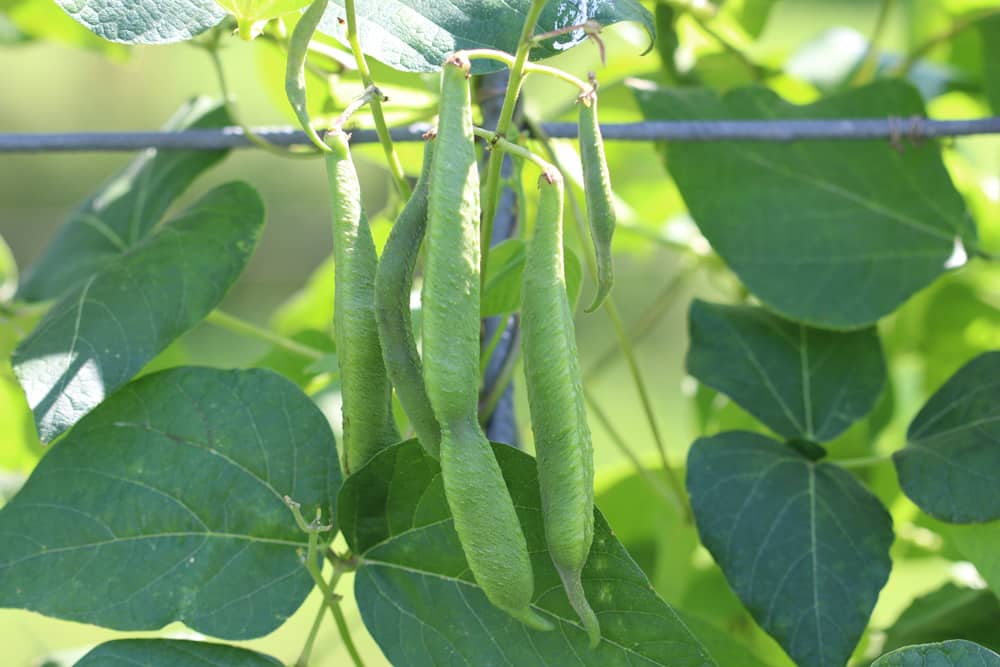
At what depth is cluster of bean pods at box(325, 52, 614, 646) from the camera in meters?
0.34

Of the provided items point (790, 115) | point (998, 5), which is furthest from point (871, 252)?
point (998, 5)

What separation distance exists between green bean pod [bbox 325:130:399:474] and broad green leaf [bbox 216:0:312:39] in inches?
3.7

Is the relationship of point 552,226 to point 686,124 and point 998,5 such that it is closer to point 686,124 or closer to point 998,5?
point 686,124

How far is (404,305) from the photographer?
14.5 inches

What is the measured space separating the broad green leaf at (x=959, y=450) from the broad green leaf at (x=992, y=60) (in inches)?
10.6

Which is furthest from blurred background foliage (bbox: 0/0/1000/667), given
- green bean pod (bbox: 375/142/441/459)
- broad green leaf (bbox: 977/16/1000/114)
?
green bean pod (bbox: 375/142/441/459)

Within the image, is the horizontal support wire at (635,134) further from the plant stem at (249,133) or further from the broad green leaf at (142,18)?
the broad green leaf at (142,18)

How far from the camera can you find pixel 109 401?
498 mm

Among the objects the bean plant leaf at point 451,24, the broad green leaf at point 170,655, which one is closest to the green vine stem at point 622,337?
the bean plant leaf at point 451,24

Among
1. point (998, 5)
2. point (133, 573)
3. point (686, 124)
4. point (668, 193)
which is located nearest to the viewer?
point (133, 573)

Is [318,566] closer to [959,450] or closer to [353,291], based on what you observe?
[353,291]

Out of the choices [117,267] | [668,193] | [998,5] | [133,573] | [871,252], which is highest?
[998,5]

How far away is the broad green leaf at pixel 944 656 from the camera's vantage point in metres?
0.44

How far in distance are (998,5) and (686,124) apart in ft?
1.33
